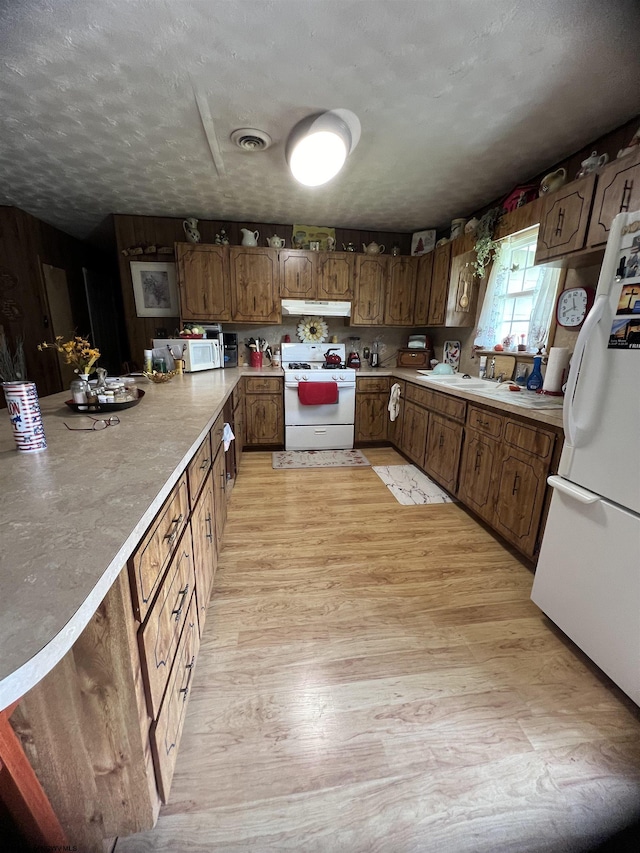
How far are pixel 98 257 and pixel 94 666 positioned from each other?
19.9 feet

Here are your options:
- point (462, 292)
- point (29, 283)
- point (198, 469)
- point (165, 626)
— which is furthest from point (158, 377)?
point (462, 292)

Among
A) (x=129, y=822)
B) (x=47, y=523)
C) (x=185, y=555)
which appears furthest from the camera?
(x=185, y=555)

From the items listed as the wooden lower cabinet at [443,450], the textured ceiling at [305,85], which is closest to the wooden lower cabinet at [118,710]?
the textured ceiling at [305,85]

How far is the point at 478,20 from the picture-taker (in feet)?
4.00

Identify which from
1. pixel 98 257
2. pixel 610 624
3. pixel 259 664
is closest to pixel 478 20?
pixel 610 624

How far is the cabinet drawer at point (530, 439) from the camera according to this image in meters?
1.62

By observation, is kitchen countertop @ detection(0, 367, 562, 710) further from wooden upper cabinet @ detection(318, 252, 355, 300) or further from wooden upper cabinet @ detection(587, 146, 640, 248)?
wooden upper cabinet @ detection(318, 252, 355, 300)

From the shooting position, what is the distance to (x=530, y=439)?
173cm

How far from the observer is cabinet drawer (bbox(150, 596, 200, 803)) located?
801mm

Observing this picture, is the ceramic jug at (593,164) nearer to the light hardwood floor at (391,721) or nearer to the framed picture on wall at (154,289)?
the light hardwood floor at (391,721)

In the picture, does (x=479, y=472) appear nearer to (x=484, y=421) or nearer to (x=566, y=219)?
(x=484, y=421)

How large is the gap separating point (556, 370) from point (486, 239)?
1.27 meters

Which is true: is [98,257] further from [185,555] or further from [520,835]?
[520,835]

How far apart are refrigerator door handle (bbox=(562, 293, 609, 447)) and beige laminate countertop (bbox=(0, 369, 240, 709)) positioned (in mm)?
1450
